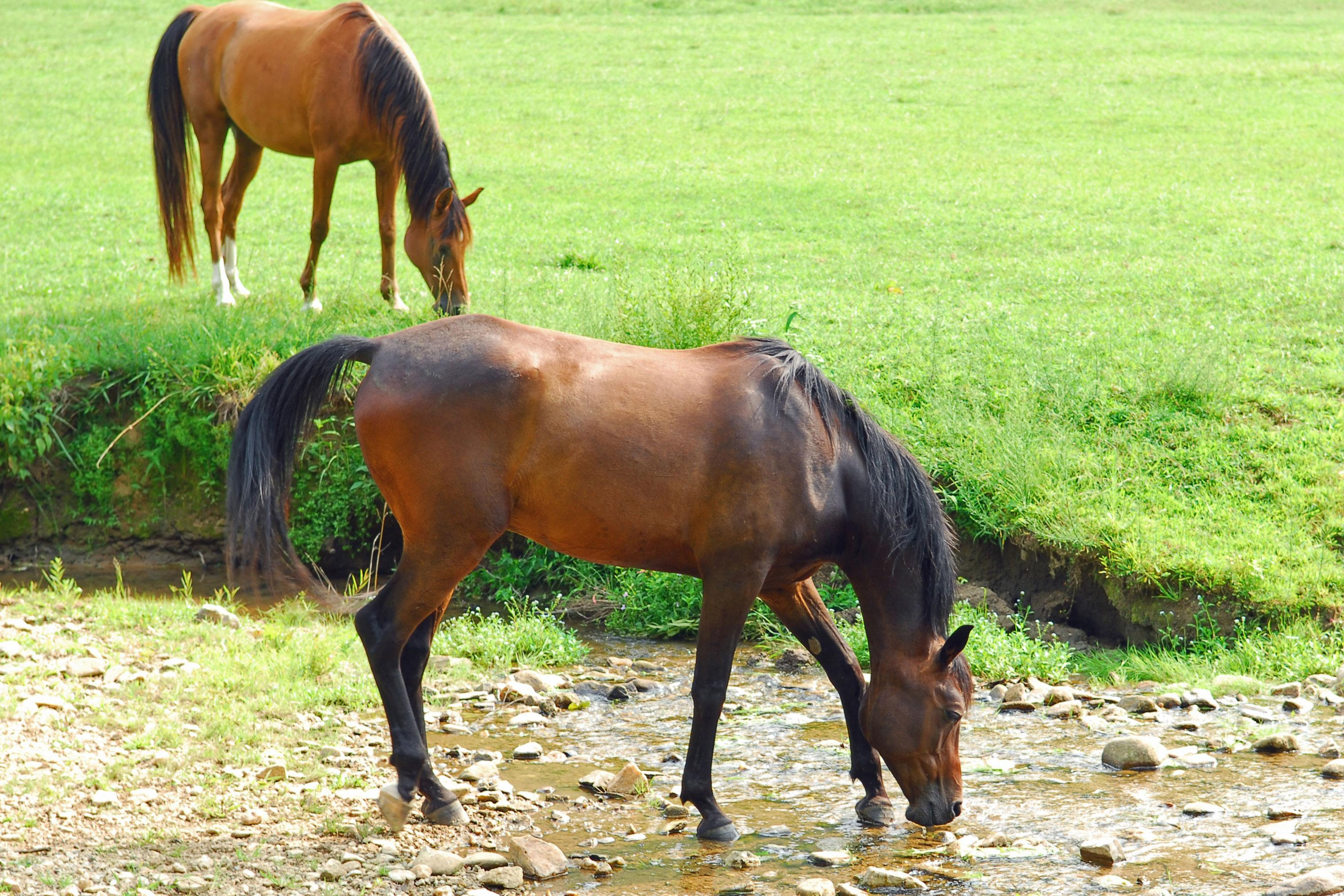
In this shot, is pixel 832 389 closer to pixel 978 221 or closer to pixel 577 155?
pixel 978 221

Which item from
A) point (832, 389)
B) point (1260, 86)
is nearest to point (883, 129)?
point (1260, 86)

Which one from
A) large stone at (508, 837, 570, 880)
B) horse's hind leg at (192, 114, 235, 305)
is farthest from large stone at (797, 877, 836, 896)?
horse's hind leg at (192, 114, 235, 305)

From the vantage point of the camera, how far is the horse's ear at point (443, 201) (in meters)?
9.19

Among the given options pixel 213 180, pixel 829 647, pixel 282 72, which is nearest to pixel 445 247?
pixel 282 72

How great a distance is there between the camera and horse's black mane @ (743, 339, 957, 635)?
478 cm

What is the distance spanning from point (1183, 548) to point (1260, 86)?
705 inches

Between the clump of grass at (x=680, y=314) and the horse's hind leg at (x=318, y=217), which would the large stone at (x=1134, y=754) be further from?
the horse's hind leg at (x=318, y=217)

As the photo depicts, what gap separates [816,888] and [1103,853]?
1000mm

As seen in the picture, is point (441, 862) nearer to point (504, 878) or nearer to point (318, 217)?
point (504, 878)

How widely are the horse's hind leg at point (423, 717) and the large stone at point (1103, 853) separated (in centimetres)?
220

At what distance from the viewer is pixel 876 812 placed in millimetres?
4816

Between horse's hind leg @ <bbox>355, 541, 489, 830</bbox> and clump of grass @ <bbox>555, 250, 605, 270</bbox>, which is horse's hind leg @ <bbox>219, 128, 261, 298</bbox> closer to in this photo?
clump of grass @ <bbox>555, 250, 605, 270</bbox>

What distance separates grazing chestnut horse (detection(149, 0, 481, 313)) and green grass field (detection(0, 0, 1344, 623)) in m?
0.51

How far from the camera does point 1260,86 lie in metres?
21.9
